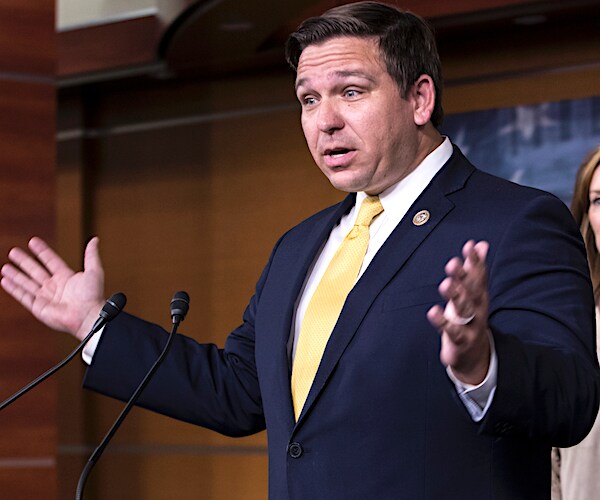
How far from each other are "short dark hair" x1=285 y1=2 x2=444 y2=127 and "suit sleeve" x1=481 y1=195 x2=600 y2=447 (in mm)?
388

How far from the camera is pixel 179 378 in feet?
7.30

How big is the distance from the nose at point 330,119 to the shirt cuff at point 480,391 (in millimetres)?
616

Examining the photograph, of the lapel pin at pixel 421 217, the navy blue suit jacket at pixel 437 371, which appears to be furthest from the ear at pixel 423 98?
the lapel pin at pixel 421 217

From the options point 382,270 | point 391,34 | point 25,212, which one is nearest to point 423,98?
point 391,34

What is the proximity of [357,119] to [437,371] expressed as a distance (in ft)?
1.68

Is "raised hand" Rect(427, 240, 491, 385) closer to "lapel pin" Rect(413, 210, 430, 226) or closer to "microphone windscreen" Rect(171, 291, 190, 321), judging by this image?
"lapel pin" Rect(413, 210, 430, 226)

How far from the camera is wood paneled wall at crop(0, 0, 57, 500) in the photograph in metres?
4.40

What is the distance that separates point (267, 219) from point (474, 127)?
1.31m

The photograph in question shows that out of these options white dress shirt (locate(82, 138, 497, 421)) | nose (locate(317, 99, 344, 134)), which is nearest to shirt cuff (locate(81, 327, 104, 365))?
white dress shirt (locate(82, 138, 497, 421))

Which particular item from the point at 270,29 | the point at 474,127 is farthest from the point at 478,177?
the point at 270,29

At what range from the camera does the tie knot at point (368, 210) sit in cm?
216

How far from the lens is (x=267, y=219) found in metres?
5.86

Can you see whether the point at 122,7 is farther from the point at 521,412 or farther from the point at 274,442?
the point at 521,412

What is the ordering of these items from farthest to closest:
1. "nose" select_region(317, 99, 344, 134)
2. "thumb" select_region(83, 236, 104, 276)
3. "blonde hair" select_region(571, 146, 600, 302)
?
1. "blonde hair" select_region(571, 146, 600, 302)
2. "thumb" select_region(83, 236, 104, 276)
3. "nose" select_region(317, 99, 344, 134)
